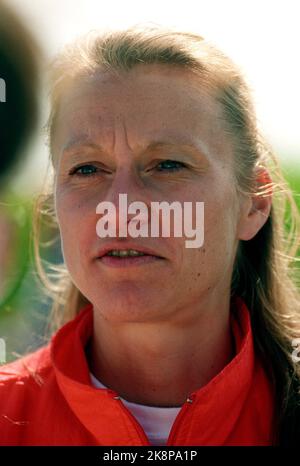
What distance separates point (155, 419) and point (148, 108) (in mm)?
861

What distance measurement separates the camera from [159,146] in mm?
1718

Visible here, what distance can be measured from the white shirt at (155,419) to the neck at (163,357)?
1.1 inches

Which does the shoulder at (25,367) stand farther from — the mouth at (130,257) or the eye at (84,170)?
the eye at (84,170)

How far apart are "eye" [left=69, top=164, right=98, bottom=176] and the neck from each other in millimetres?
437

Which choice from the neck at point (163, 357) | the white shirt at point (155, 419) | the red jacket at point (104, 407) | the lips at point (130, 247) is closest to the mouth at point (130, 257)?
the lips at point (130, 247)

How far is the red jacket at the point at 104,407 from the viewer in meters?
1.69

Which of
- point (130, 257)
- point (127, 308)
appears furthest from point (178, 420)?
point (130, 257)

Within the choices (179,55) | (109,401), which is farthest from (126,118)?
(109,401)

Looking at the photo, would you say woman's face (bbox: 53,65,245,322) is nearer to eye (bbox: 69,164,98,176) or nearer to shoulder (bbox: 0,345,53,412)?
eye (bbox: 69,164,98,176)

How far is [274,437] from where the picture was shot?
176 centimetres

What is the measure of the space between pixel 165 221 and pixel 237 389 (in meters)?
0.52

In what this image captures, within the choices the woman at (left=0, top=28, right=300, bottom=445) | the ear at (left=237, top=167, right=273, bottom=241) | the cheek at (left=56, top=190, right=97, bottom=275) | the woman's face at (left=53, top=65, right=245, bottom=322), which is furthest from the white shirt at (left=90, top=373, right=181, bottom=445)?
the ear at (left=237, top=167, right=273, bottom=241)

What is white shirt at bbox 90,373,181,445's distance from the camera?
5.79ft
